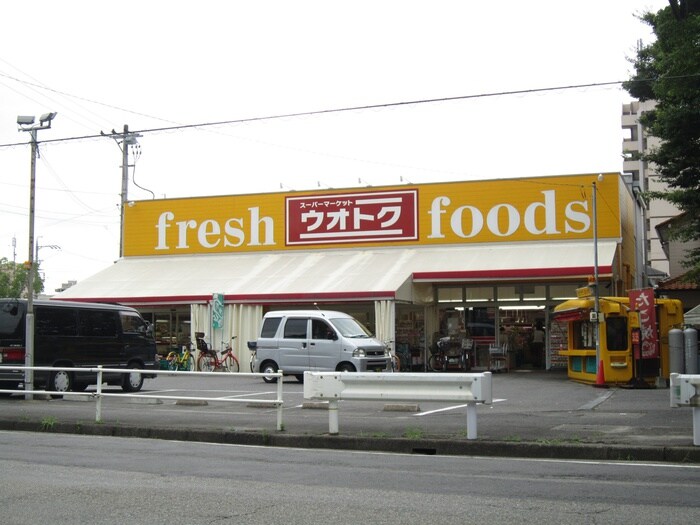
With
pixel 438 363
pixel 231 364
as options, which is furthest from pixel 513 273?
pixel 231 364

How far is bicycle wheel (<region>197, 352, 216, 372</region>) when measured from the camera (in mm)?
29523

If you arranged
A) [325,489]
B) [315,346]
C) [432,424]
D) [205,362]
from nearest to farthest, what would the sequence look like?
[325,489], [432,424], [315,346], [205,362]

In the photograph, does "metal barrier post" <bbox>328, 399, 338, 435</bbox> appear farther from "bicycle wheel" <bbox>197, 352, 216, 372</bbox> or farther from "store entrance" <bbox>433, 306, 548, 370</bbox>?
"store entrance" <bbox>433, 306, 548, 370</bbox>

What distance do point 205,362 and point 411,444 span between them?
64.3 ft

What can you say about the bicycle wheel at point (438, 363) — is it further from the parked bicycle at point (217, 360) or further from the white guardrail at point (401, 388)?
the white guardrail at point (401, 388)

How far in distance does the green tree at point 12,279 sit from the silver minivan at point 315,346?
53572mm

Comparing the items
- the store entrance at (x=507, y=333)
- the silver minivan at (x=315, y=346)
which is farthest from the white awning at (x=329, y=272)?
the silver minivan at (x=315, y=346)

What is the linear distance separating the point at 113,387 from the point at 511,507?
1842 centimetres

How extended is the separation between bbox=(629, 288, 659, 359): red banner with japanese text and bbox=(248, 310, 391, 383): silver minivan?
677cm

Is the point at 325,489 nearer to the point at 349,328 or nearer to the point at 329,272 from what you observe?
the point at 349,328

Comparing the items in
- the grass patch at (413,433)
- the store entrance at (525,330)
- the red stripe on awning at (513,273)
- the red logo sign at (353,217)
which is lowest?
the grass patch at (413,433)

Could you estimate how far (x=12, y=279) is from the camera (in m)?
82.9

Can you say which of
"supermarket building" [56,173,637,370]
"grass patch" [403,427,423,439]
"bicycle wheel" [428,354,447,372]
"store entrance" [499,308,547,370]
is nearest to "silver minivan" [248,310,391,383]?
"supermarket building" [56,173,637,370]

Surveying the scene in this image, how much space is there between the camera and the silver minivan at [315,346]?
2345 cm
